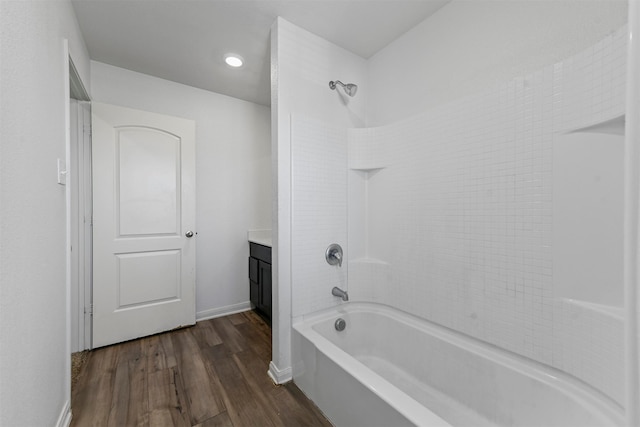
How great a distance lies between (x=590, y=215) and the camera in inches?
42.3

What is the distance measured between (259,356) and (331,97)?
6.60ft

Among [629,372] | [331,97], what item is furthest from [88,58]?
[629,372]

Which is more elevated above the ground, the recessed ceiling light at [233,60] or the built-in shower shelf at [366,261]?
the recessed ceiling light at [233,60]

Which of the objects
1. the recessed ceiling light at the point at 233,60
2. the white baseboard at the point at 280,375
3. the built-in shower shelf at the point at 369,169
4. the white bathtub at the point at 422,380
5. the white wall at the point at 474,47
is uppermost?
the recessed ceiling light at the point at 233,60

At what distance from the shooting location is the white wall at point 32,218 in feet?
2.68

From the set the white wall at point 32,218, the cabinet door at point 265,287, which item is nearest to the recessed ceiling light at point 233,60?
the white wall at point 32,218

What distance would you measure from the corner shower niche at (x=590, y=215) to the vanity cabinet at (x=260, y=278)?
1.98 meters

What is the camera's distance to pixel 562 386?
3.66 feet

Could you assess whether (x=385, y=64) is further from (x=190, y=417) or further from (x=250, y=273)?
(x=190, y=417)

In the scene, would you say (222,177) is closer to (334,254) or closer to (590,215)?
(334,254)

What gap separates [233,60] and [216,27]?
37 cm

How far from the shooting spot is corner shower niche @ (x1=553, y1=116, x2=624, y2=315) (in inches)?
40.0

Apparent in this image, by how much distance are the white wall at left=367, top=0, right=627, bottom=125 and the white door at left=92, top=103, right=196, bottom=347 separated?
181 cm

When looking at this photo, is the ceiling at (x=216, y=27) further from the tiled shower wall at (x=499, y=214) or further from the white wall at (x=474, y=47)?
the tiled shower wall at (x=499, y=214)
